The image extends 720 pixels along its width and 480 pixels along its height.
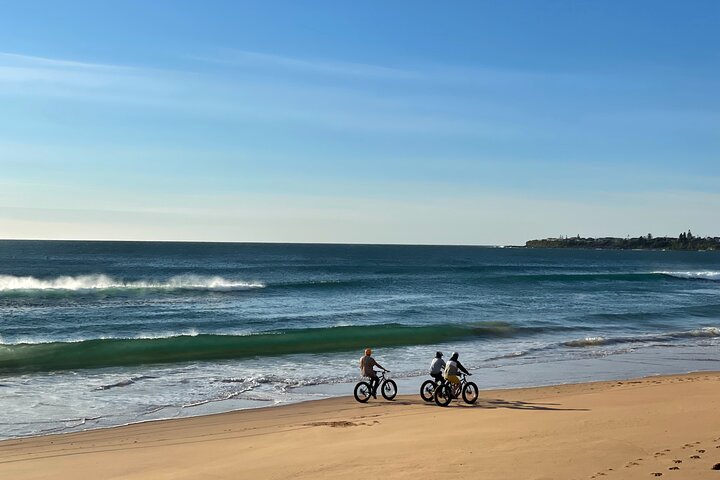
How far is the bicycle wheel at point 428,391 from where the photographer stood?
56.4 ft

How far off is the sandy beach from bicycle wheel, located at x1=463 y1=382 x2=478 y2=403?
41cm

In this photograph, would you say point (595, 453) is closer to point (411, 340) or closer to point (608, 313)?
point (411, 340)

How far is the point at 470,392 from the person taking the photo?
17109 millimetres

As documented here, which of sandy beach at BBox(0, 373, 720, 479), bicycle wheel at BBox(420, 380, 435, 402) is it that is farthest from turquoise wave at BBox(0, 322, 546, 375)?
sandy beach at BBox(0, 373, 720, 479)

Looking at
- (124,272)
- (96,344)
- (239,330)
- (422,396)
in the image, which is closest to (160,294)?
(239,330)

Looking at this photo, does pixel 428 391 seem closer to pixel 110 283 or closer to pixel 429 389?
pixel 429 389

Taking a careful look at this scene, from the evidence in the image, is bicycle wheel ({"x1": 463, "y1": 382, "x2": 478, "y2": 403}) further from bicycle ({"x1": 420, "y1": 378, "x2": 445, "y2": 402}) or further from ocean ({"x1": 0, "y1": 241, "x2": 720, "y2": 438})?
ocean ({"x1": 0, "y1": 241, "x2": 720, "y2": 438})

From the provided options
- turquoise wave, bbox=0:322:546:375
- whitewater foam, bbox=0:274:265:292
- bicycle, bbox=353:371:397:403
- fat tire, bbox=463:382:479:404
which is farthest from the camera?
whitewater foam, bbox=0:274:265:292

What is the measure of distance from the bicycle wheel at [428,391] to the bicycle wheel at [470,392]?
812mm

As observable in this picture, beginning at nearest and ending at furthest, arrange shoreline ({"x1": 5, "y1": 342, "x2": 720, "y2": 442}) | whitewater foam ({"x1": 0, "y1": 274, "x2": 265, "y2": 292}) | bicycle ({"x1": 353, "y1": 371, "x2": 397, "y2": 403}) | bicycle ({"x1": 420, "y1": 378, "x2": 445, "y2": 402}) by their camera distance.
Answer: shoreline ({"x1": 5, "y1": 342, "x2": 720, "y2": 442}) < bicycle ({"x1": 420, "y1": 378, "x2": 445, "y2": 402}) < bicycle ({"x1": 353, "y1": 371, "x2": 397, "y2": 403}) < whitewater foam ({"x1": 0, "y1": 274, "x2": 265, "y2": 292})

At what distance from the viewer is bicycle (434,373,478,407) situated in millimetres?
16875

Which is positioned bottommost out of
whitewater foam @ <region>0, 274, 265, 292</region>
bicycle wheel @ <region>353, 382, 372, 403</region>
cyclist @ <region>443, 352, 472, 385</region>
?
bicycle wheel @ <region>353, 382, 372, 403</region>

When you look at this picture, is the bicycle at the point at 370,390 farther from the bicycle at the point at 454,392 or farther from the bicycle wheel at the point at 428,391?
the bicycle at the point at 454,392

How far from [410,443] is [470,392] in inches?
223
